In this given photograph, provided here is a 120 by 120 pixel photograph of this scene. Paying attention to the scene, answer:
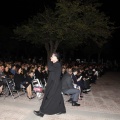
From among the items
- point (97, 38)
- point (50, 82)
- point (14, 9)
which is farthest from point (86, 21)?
point (50, 82)

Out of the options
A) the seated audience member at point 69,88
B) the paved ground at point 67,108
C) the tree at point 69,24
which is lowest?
the paved ground at point 67,108

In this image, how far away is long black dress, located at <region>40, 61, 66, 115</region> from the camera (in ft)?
23.0

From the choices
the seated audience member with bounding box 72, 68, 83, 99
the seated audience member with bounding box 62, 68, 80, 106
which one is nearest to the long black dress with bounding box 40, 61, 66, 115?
the seated audience member with bounding box 62, 68, 80, 106

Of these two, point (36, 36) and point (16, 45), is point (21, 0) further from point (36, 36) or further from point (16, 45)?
point (16, 45)

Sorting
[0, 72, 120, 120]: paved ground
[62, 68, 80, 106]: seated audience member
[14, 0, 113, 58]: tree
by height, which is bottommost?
[0, 72, 120, 120]: paved ground

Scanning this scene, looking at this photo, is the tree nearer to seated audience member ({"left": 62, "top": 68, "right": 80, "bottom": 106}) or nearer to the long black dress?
seated audience member ({"left": 62, "top": 68, "right": 80, "bottom": 106})

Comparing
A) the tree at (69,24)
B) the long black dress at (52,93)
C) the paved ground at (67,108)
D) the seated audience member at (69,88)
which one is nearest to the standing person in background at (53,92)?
the long black dress at (52,93)

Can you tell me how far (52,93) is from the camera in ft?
23.0

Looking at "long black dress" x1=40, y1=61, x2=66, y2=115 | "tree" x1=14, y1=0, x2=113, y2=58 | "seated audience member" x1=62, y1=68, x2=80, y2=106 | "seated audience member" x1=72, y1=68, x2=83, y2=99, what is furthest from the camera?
"tree" x1=14, y1=0, x2=113, y2=58

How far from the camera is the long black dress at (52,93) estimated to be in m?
7.02

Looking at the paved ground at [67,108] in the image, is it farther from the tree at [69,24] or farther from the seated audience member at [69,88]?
the tree at [69,24]

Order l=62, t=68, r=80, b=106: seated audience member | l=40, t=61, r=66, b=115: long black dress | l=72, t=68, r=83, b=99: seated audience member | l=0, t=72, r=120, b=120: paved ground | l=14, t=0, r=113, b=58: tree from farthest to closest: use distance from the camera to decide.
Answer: l=14, t=0, r=113, b=58: tree < l=72, t=68, r=83, b=99: seated audience member < l=62, t=68, r=80, b=106: seated audience member < l=0, t=72, r=120, b=120: paved ground < l=40, t=61, r=66, b=115: long black dress

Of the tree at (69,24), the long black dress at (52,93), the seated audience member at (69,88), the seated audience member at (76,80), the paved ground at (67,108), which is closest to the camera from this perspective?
the long black dress at (52,93)

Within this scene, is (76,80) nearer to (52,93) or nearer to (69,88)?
(69,88)
